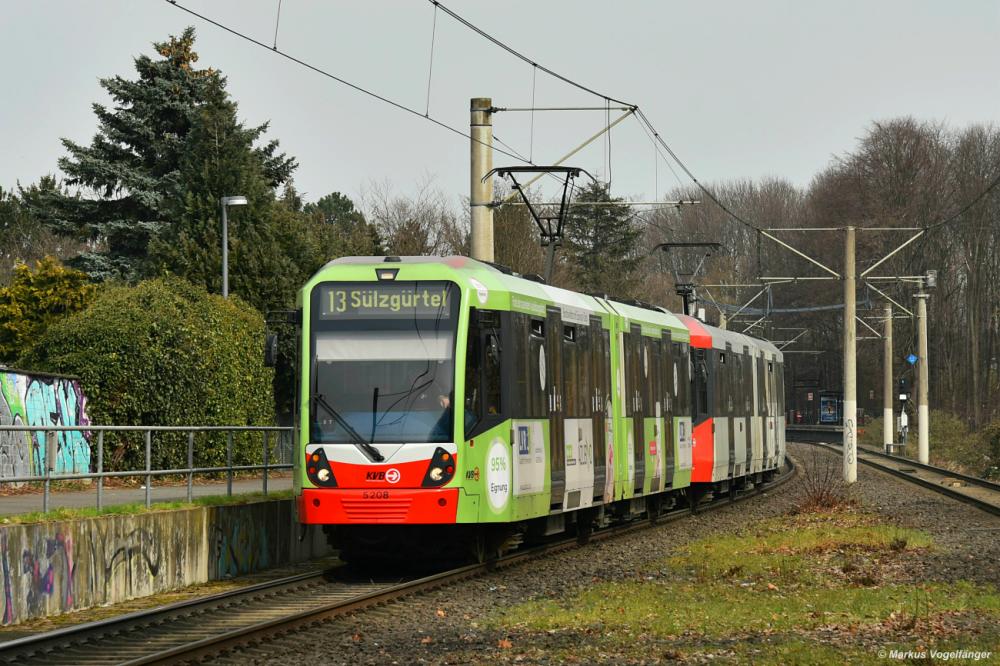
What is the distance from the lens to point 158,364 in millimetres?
29047

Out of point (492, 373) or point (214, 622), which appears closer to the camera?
point (214, 622)

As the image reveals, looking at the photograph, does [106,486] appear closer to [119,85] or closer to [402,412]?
[402,412]

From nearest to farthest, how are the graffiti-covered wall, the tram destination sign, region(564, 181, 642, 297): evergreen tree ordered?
the tram destination sign < the graffiti-covered wall < region(564, 181, 642, 297): evergreen tree

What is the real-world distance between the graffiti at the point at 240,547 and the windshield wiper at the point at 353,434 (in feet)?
7.15

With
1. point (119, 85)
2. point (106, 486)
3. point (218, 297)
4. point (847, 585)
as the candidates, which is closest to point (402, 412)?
point (847, 585)

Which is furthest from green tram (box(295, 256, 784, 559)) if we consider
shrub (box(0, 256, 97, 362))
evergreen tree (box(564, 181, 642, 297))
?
evergreen tree (box(564, 181, 642, 297))

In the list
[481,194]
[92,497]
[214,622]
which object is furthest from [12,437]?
[214,622]

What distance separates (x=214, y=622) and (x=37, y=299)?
3301cm

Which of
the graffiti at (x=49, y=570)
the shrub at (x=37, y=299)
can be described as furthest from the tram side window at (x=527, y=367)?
the shrub at (x=37, y=299)

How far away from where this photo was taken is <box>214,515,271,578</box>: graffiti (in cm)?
1720

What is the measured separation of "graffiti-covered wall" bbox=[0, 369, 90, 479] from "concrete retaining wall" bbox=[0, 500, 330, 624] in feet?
13.6

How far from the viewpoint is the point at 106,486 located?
2316 centimetres

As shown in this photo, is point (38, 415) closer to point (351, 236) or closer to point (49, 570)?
point (49, 570)

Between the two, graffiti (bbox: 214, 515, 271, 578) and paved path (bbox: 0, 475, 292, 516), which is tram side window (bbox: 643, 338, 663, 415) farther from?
graffiti (bbox: 214, 515, 271, 578)
